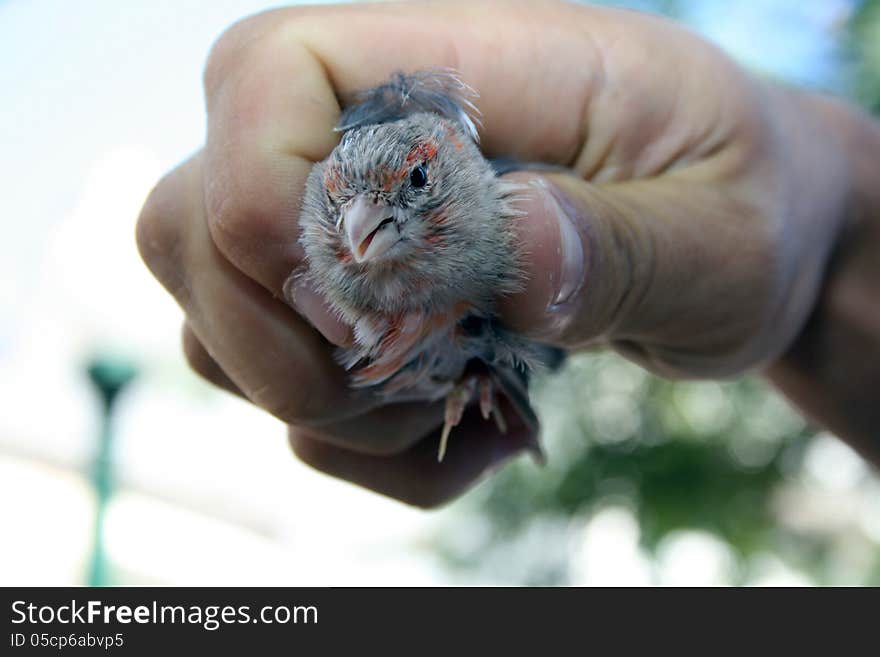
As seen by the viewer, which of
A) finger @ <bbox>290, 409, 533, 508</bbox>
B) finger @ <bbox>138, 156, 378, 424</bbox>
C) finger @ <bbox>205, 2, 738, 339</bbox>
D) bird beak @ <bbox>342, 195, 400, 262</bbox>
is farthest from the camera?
finger @ <bbox>290, 409, 533, 508</bbox>

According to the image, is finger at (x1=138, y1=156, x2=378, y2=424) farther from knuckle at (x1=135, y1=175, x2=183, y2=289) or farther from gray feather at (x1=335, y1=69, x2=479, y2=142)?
gray feather at (x1=335, y1=69, x2=479, y2=142)

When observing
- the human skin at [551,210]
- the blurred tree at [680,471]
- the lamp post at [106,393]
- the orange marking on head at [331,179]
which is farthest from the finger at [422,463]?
the blurred tree at [680,471]

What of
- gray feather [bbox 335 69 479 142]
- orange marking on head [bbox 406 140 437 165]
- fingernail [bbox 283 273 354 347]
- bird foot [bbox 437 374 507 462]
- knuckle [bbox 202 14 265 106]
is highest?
knuckle [bbox 202 14 265 106]

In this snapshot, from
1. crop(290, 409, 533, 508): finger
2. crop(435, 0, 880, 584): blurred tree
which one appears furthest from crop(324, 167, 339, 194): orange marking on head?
crop(435, 0, 880, 584): blurred tree

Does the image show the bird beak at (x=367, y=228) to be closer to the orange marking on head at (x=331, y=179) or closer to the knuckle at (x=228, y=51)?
the orange marking on head at (x=331, y=179)

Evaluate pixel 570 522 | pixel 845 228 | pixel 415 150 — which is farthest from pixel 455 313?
pixel 570 522

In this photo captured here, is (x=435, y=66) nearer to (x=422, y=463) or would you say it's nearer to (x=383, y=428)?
(x=383, y=428)
